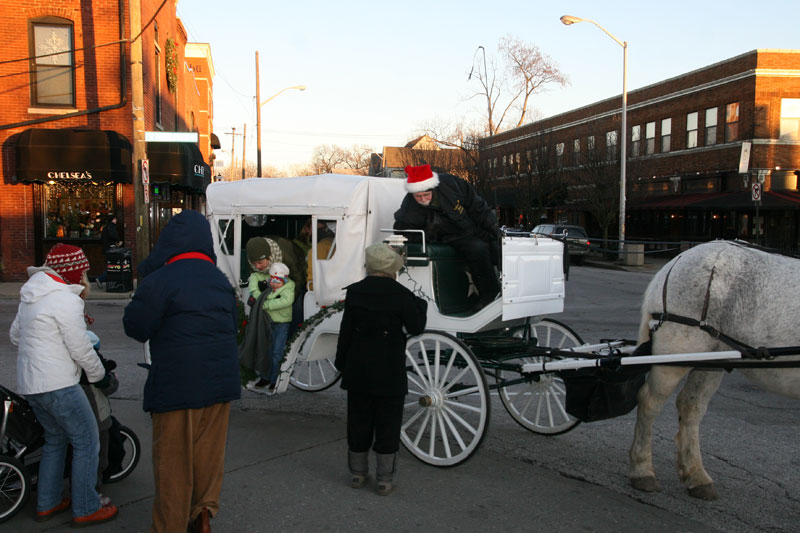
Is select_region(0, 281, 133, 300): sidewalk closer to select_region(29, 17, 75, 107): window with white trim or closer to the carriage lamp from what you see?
select_region(29, 17, 75, 107): window with white trim

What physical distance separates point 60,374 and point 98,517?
37.2 inches

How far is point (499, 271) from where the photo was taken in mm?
5758

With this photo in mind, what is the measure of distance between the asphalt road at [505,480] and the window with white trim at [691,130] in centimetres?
2803

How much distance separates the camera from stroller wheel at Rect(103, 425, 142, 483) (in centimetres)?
446

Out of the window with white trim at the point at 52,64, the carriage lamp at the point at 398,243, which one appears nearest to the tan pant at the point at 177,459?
the carriage lamp at the point at 398,243

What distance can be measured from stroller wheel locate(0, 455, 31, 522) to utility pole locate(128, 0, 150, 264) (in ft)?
38.4

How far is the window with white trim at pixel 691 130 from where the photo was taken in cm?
3159

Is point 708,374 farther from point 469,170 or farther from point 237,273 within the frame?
point 469,170

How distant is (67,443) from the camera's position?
396 cm

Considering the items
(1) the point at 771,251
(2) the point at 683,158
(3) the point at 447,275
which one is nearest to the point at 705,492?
(1) the point at 771,251

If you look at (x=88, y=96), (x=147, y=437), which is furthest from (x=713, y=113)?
(x=147, y=437)

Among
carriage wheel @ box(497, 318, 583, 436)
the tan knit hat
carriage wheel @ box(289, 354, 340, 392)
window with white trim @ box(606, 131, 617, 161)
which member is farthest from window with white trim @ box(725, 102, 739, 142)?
the tan knit hat

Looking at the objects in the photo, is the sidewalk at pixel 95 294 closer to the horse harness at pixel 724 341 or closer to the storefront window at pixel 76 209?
the storefront window at pixel 76 209

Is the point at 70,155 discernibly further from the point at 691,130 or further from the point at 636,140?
the point at 636,140
